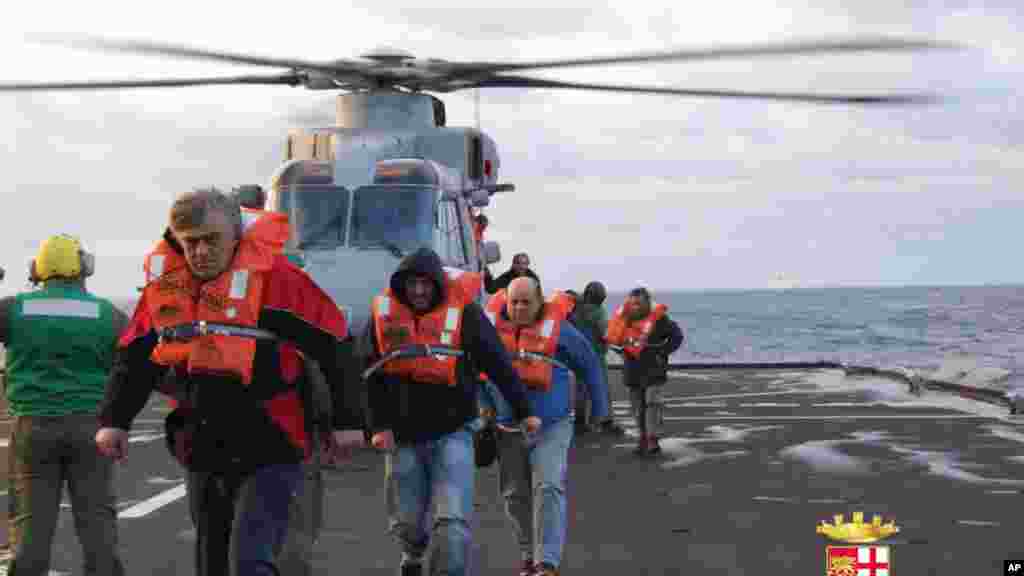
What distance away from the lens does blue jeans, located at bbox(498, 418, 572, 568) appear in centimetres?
795

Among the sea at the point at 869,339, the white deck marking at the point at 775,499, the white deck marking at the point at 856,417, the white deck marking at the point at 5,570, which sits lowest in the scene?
the sea at the point at 869,339

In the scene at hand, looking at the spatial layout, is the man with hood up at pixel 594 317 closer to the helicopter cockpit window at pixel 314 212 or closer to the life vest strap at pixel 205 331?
the helicopter cockpit window at pixel 314 212

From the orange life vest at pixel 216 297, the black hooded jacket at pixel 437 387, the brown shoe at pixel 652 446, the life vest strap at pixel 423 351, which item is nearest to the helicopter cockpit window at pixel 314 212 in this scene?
the brown shoe at pixel 652 446

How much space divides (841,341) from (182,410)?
91.4m

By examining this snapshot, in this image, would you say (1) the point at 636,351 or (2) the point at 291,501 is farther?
(1) the point at 636,351

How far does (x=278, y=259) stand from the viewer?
549cm

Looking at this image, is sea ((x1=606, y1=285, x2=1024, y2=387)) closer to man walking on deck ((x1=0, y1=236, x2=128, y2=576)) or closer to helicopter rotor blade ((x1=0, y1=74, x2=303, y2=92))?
helicopter rotor blade ((x1=0, y1=74, x2=303, y2=92))

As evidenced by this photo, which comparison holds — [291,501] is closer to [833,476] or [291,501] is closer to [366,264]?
[833,476]

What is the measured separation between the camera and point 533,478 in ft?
26.6

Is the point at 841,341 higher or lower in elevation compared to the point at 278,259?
lower

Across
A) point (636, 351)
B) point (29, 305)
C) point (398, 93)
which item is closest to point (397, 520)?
point (29, 305)

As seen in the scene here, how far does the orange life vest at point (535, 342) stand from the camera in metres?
8.28

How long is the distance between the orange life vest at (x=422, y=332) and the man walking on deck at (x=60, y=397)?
135 cm

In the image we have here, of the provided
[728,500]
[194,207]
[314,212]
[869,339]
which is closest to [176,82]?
[314,212]
